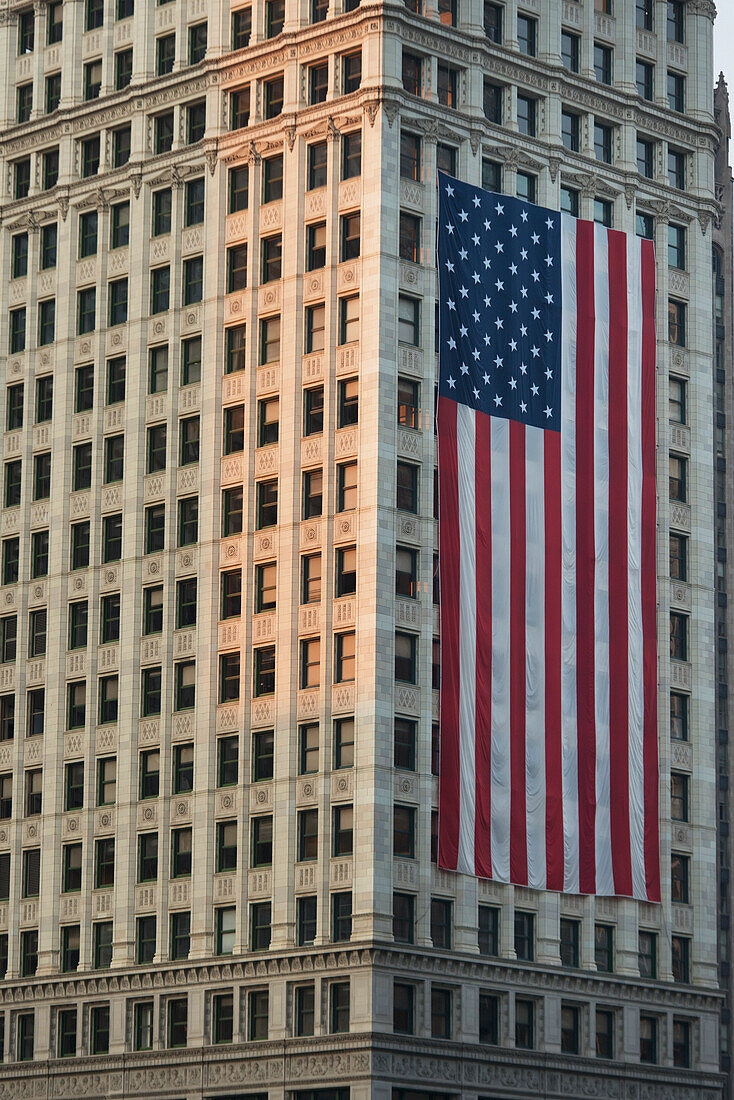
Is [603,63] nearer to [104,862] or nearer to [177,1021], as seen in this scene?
[104,862]

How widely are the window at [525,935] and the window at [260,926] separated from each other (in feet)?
36.2

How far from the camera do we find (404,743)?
113 m

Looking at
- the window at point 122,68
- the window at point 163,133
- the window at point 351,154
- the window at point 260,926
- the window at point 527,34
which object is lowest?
the window at point 260,926

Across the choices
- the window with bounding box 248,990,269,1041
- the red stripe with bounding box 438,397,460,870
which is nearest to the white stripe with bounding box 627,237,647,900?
the red stripe with bounding box 438,397,460,870

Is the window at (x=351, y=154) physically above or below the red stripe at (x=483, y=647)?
above

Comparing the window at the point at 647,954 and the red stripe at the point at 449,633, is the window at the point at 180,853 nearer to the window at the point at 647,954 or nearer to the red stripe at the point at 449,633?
the red stripe at the point at 449,633

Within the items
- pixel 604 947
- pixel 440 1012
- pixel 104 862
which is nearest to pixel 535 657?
pixel 604 947

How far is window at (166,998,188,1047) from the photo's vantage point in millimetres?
116875

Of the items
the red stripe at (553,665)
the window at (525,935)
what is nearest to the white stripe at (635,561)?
the red stripe at (553,665)

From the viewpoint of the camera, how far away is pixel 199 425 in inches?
4855

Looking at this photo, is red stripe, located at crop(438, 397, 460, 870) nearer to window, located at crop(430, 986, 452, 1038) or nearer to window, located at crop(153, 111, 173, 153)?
window, located at crop(430, 986, 452, 1038)

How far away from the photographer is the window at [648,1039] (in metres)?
120

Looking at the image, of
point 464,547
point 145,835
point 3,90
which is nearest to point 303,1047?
point 145,835

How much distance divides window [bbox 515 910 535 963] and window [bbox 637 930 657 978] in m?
6.58
